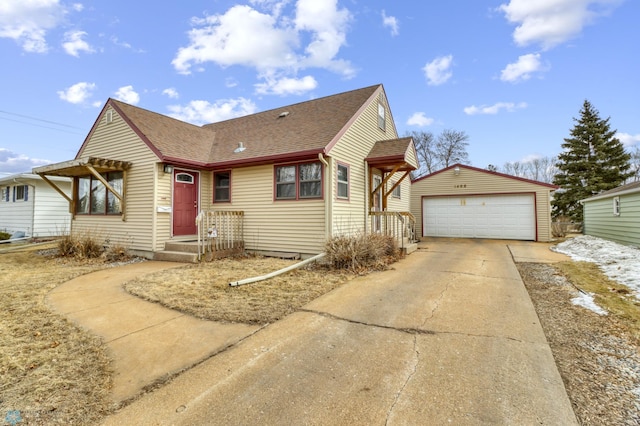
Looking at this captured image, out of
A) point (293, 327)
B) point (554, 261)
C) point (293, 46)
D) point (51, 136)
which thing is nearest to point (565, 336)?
point (293, 327)

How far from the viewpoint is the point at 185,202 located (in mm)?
9914

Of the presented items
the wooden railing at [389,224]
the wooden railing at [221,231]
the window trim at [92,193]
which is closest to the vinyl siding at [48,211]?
the window trim at [92,193]

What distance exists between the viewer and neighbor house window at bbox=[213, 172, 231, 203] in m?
10.3

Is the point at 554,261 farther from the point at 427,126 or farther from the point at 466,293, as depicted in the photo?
the point at 427,126

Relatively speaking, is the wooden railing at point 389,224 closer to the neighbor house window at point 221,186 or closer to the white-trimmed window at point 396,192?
the white-trimmed window at point 396,192

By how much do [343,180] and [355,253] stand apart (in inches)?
115

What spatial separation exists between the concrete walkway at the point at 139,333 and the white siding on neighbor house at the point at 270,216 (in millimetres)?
4449

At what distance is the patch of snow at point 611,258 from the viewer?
19.1 ft

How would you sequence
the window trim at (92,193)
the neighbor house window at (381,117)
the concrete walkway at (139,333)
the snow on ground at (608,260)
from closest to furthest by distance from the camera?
1. the concrete walkway at (139,333)
2. the snow on ground at (608,260)
3. the window trim at (92,193)
4. the neighbor house window at (381,117)

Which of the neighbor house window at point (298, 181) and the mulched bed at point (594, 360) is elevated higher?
the neighbor house window at point (298, 181)

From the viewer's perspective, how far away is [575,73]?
36.7ft

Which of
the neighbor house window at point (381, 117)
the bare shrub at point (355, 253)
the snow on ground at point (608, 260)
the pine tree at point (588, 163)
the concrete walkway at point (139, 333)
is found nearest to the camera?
the concrete walkway at point (139, 333)

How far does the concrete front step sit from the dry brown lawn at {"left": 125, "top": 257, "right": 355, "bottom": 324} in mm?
767

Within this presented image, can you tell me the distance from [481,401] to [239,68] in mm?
18055
